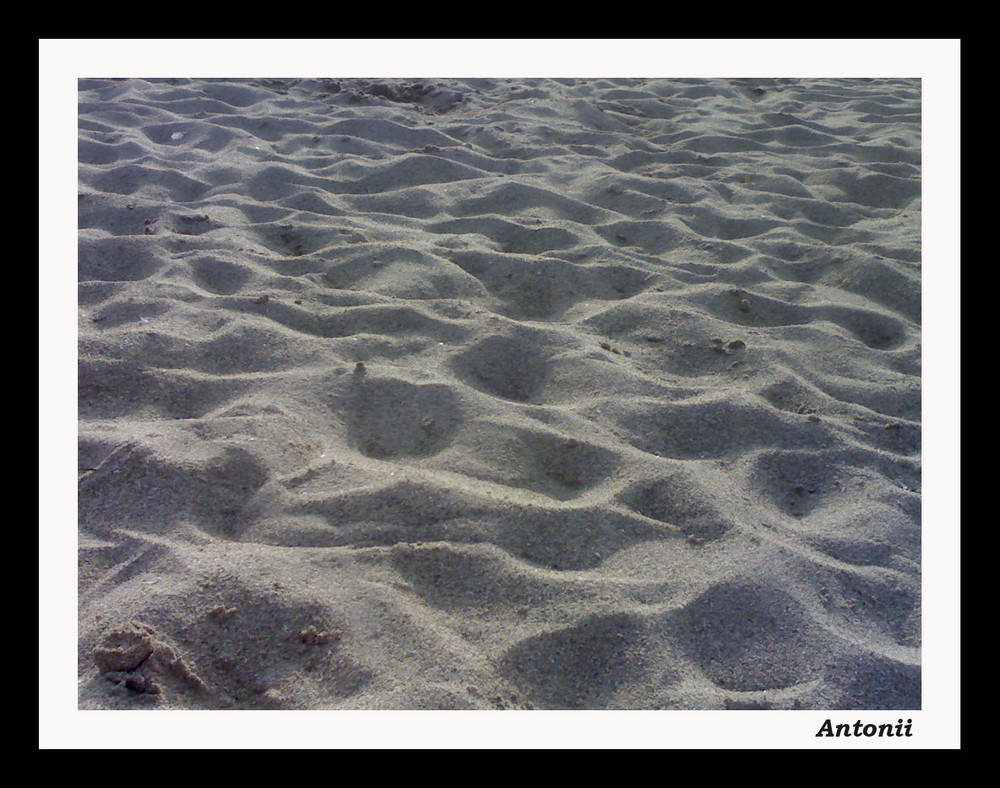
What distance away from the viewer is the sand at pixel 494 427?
145 centimetres

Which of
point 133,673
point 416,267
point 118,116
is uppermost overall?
point 118,116

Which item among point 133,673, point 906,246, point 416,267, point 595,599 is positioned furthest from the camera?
point 906,246

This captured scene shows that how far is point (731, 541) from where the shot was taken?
1.71 m

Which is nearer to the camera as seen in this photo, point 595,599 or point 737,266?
point 595,599

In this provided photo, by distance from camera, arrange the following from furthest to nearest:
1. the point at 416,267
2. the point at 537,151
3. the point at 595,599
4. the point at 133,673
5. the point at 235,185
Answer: the point at 537,151
the point at 235,185
the point at 416,267
the point at 595,599
the point at 133,673

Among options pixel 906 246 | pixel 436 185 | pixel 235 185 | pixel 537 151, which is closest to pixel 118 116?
pixel 235 185

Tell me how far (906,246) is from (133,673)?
10.0ft

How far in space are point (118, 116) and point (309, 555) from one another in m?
3.57

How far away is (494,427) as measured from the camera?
201 cm

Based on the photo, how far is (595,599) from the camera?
1546 millimetres

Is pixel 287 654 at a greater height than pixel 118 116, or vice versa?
pixel 118 116

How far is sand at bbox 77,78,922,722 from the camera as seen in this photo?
145 cm

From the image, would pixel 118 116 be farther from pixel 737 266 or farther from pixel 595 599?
pixel 595 599

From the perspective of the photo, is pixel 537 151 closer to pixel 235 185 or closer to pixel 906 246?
pixel 235 185
